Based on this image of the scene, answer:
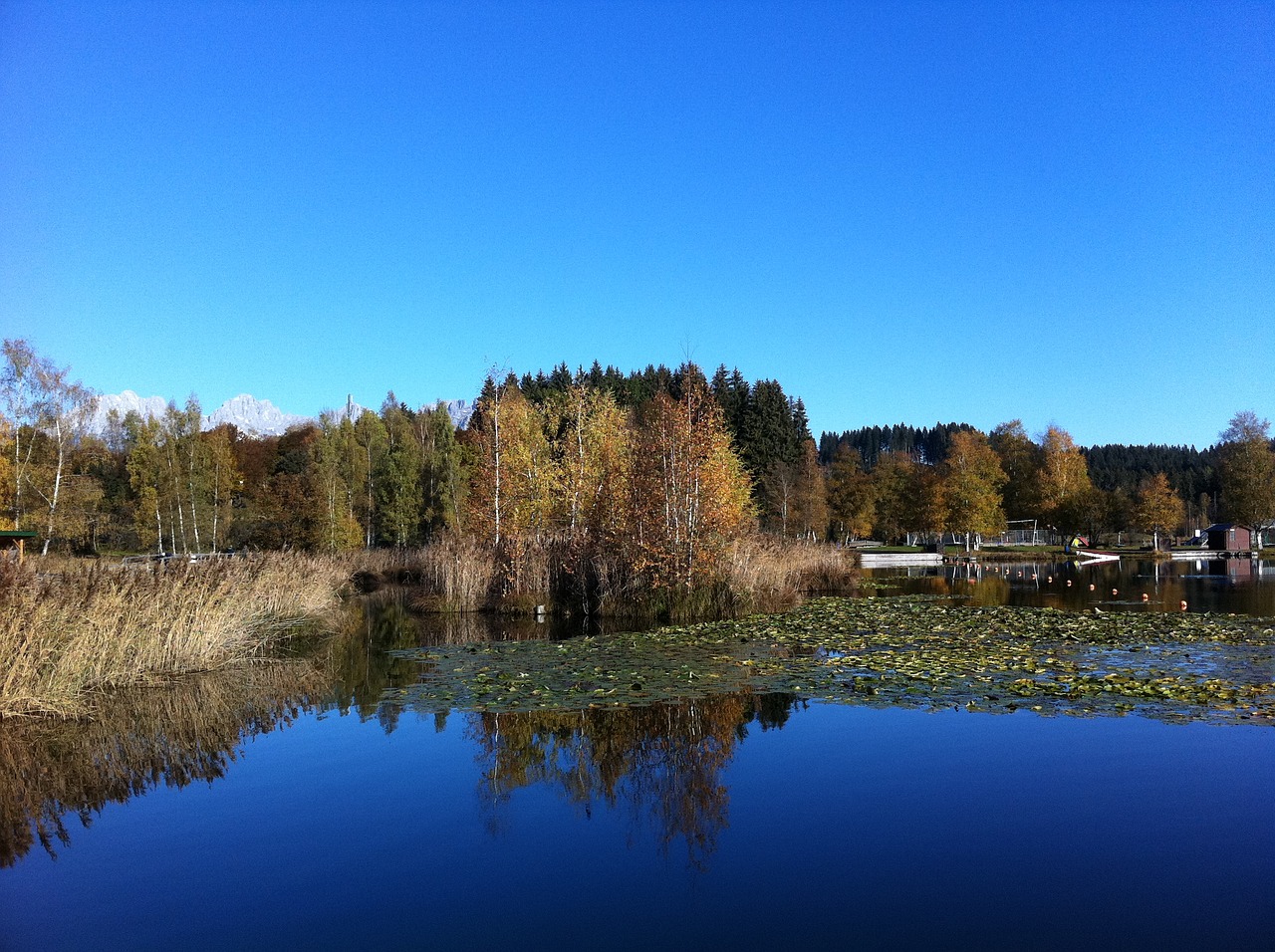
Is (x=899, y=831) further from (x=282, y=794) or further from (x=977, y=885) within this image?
(x=282, y=794)

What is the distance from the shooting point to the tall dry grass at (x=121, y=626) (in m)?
11.4

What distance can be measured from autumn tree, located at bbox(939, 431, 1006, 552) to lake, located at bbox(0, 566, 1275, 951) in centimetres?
6100

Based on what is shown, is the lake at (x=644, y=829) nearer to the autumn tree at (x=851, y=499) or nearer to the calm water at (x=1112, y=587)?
the calm water at (x=1112, y=587)

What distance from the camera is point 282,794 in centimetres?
876

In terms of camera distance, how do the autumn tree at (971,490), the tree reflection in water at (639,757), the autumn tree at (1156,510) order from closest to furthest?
the tree reflection in water at (639,757) → the autumn tree at (971,490) → the autumn tree at (1156,510)

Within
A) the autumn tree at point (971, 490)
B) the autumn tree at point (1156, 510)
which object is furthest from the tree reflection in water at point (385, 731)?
the autumn tree at point (1156, 510)

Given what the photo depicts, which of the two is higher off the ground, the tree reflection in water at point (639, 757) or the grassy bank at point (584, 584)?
the grassy bank at point (584, 584)

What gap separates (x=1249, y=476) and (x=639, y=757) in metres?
77.3

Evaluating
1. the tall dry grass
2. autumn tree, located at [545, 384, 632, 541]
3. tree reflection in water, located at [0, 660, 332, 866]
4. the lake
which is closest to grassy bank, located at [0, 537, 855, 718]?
the tall dry grass

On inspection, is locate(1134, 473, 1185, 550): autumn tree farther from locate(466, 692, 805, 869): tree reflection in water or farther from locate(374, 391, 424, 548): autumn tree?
locate(466, 692, 805, 869): tree reflection in water

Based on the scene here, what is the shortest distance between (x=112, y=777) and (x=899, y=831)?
810 centimetres

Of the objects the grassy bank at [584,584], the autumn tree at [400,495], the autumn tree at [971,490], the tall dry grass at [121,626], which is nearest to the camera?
the tall dry grass at [121,626]

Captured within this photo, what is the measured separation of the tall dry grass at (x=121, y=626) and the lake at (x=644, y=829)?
100 cm

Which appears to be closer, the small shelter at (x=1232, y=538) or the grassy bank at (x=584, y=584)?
the grassy bank at (x=584, y=584)
